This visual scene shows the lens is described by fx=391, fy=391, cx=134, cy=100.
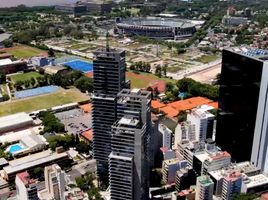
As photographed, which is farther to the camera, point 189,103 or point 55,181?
point 189,103

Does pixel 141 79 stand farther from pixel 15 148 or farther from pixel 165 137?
pixel 15 148

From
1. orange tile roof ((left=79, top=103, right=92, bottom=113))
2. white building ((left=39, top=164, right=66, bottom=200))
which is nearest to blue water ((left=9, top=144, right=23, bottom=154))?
white building ((left=39, top=164, right=66, bottom=200))

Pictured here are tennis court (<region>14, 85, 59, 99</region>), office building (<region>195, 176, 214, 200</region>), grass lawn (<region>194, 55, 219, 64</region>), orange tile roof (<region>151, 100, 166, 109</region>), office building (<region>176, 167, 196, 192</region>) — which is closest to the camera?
office building (<region>195, 176, 214, 200</region>)

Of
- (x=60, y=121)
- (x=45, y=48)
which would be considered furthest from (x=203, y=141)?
(x=45, y=48)

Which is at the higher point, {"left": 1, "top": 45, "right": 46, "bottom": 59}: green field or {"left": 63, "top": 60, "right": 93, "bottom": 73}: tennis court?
{"left": 1, "top": 45, "right": 46, "bottom": 59}: green field

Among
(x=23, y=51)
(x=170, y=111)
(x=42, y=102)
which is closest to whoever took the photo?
(x=170, y=111)

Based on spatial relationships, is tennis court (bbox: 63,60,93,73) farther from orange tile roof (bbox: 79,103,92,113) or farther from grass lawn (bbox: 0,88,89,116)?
orange tile roof (bbox: 79,103,92,113)

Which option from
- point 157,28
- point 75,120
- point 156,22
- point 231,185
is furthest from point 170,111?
point 156,22
